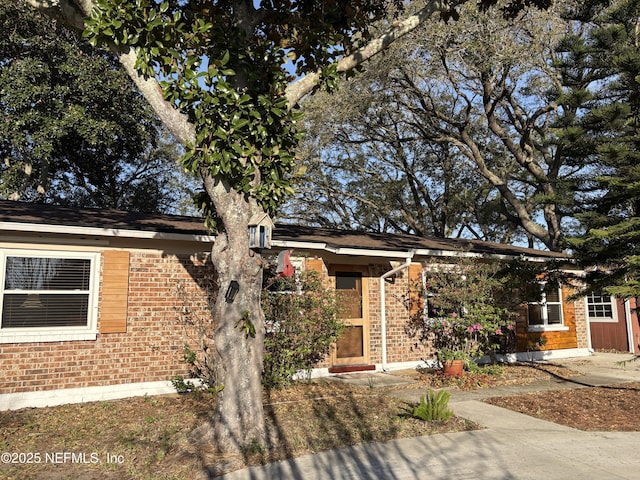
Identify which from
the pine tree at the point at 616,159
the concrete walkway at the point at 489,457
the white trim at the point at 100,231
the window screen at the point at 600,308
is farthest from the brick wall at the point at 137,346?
the window screen at the point at 600,308

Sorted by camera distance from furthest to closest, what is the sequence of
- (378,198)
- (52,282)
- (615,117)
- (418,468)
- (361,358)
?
(378,198) → (361,358) → (615,117) → (52,282) → (418,468)

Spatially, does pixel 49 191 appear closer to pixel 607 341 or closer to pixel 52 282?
pixel 52 282

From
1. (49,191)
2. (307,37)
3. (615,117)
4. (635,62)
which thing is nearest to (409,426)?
(307,37)

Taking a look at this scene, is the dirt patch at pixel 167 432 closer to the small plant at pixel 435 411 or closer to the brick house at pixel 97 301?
the small plant at pixel 435 411

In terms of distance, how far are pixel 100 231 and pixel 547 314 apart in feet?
39.4

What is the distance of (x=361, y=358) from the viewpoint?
429 inches

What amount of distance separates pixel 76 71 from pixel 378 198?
587 inches

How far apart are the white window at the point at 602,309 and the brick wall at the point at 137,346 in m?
14.4

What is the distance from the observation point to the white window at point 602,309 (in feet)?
55.9

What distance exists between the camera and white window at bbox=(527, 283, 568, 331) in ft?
44.3

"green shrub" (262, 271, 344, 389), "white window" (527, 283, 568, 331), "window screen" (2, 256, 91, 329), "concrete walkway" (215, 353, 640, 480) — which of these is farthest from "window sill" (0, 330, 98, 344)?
"white window" (527, 283, 568, 331)

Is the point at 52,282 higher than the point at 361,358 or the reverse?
higher

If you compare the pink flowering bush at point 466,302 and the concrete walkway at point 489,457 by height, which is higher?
the pink flowering bush at point 466,302

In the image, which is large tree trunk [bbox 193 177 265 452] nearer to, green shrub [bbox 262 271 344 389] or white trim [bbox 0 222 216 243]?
green shrub [bbox 262 271 344 389]
